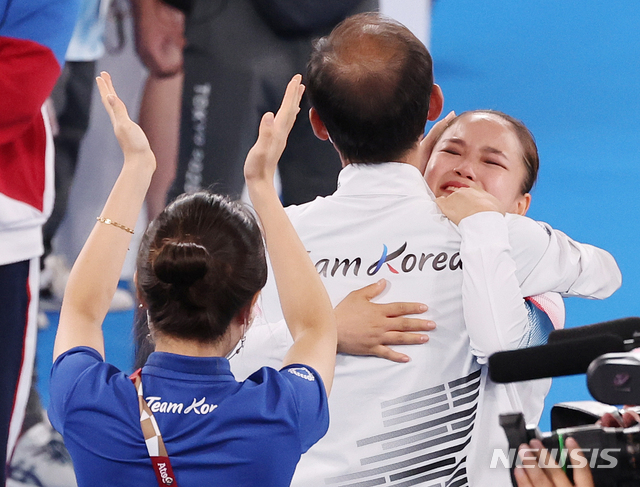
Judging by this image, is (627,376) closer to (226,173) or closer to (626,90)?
(226,173)

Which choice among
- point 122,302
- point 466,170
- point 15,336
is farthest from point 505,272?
point 122,302

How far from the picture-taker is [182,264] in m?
0.96

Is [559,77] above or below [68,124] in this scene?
above

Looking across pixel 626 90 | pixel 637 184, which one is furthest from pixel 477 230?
pixel 626 90

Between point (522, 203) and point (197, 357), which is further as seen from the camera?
point (522, 203)

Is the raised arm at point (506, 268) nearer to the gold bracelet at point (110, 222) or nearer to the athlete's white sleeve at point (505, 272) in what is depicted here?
the athlete's white sleeve at point (505, 272)

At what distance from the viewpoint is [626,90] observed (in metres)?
4.28

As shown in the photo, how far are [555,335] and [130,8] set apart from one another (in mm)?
2305

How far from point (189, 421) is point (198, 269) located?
175mm

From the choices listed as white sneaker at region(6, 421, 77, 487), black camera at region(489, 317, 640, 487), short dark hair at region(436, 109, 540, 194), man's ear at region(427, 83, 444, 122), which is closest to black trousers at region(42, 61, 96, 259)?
white sneaker at region(6, 421, 77, 487)

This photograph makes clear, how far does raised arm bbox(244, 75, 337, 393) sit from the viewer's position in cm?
104

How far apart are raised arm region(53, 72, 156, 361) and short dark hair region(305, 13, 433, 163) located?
0.30 m

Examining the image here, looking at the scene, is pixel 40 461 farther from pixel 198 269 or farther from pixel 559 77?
pixel 559 77

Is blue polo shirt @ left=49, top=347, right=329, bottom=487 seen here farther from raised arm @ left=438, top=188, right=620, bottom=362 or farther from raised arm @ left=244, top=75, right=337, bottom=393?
raised arm @ left=438, top=188, right=620, bottom=362
